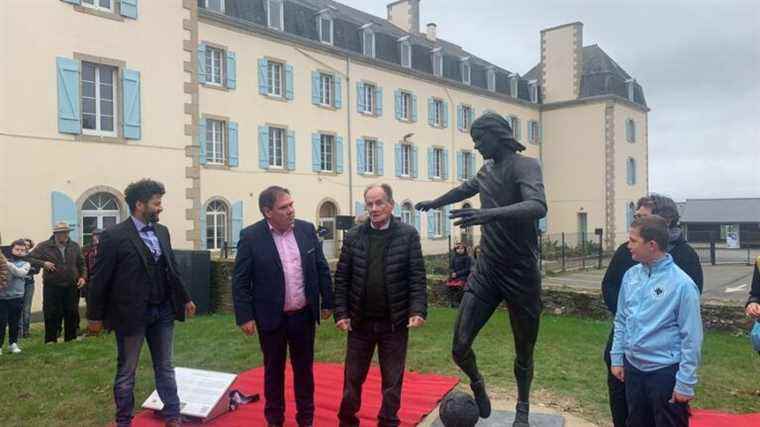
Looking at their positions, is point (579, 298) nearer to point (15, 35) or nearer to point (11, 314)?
point (11, 314)

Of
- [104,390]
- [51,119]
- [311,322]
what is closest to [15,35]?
[51,119]

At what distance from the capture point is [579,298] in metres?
10.2

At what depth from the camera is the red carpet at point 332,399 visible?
4918 millimetres

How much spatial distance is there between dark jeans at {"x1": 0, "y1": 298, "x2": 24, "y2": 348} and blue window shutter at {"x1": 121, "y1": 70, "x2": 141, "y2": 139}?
7.90 m

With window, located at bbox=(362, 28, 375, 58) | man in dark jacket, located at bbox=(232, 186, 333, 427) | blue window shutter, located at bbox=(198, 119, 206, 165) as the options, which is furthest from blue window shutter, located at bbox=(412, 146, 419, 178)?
man in dark jacket, located at bbox=(232, 186, 333, 427)

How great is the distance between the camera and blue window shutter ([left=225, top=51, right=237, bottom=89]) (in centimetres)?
2127

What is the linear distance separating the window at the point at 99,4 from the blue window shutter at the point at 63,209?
452cm

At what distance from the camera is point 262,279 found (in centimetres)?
441

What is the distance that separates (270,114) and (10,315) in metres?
15.7

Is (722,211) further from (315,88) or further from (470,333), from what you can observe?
(470,333)

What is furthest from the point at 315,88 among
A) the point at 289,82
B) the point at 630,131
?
the point at 630,131

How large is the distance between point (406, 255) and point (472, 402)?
52.4 inches

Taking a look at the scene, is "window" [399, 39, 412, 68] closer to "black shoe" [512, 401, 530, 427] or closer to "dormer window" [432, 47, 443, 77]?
"dormer window" [432, 47, 443, 77]

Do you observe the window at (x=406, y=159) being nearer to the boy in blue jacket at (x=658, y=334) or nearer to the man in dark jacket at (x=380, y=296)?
the man in dark jacket at (x=380, y=296)
